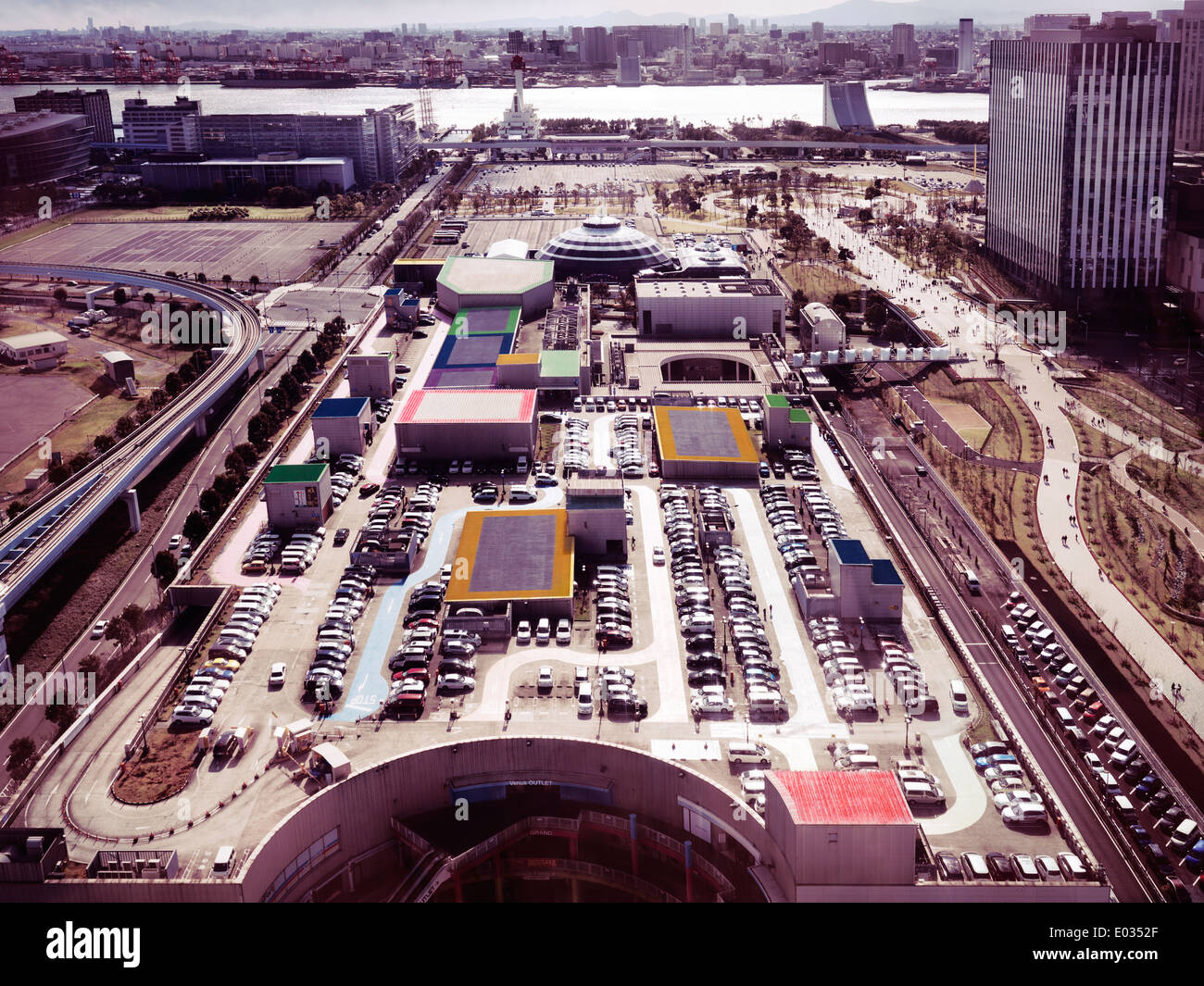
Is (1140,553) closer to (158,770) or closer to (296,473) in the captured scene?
(296,473)

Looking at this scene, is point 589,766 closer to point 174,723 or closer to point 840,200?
point 174,723

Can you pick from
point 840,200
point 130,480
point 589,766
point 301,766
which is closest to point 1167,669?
point 589,766

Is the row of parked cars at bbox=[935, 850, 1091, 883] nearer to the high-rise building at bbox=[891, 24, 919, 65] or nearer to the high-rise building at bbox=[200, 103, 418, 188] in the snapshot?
the high-rise building at bbox=[200, 103, 418, 188]

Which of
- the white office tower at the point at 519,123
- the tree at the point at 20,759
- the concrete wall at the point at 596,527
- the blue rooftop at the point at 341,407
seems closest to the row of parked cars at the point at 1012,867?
the concrete wall at the point at 596,527

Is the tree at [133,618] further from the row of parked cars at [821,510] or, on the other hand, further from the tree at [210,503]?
the row of parked cars at [821,510]

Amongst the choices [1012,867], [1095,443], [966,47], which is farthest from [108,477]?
[966,47]
